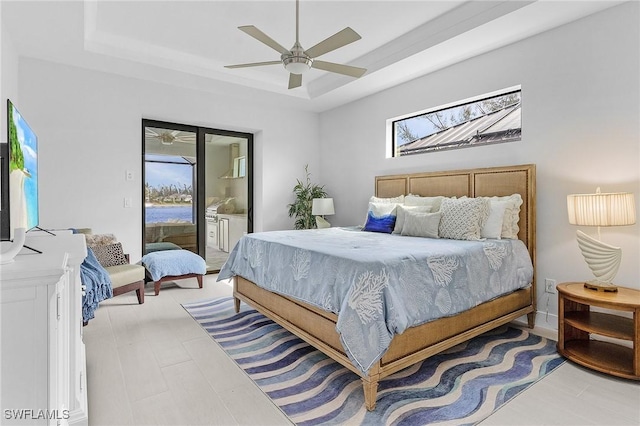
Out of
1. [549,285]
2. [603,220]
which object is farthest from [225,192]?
[603,220]

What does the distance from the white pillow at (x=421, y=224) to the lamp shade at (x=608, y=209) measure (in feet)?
3.47

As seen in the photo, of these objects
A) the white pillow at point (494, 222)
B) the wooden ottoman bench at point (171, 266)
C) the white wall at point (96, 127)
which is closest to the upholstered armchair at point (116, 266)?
the wooden ottoman bench at point (171, 266)

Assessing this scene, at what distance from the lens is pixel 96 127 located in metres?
3.96

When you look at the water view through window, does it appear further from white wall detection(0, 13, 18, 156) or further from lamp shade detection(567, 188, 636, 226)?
lamp shade detection(567, 188, 636, 226)

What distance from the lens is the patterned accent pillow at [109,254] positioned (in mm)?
3494

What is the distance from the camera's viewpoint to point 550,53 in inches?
117

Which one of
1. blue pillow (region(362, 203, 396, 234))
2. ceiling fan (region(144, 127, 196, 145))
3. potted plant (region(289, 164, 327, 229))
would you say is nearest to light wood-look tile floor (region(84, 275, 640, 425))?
blue pillow (region(362, 203, 396, 234))

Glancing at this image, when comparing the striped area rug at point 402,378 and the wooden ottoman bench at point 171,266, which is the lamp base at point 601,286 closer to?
the striped area rug at point 402,378

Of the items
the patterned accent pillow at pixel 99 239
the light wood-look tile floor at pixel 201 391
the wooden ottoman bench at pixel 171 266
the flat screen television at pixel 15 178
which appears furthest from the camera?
the wooden ottoman bench at pixel 171 266

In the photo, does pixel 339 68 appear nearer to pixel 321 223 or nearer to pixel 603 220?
pixel 603 220

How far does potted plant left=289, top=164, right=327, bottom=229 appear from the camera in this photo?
538 cm

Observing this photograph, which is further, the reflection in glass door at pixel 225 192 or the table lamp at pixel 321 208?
the reflection in glass door at pixel 225 192

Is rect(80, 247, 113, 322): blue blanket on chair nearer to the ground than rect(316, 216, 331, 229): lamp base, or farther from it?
nearer to the ground

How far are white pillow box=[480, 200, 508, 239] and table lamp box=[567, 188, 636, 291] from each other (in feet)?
1.82
